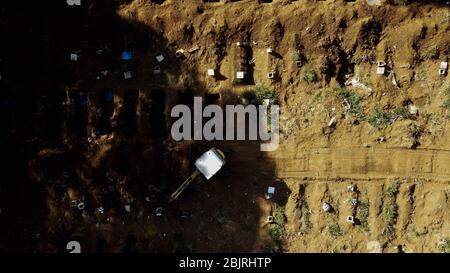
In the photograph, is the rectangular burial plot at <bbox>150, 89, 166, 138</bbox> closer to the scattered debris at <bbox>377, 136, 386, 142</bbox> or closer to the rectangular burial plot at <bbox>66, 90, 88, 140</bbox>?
the rectangular burial plot at <bbox>66, 90, 88, 140</bbox>

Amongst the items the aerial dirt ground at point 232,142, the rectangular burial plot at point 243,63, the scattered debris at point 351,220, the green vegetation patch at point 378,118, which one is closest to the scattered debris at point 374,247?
the aerial dirt ground at point 232,142

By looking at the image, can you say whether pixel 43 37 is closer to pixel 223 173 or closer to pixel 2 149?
pixel 2 149

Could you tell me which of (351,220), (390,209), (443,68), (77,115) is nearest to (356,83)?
(443,68)

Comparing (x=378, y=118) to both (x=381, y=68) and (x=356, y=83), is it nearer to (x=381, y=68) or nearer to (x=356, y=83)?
(x=356, y=83)

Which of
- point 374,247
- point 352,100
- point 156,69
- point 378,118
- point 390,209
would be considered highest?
point 156,69

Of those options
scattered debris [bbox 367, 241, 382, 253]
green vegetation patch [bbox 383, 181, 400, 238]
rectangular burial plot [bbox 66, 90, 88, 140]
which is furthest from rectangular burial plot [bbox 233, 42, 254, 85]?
scattered debris [bbox 367, 241, 382, 253]

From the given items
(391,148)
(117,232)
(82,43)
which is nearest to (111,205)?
(117,232)

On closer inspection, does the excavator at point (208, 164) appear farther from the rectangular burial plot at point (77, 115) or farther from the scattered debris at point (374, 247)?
the scattered debris at point (374, 247)
